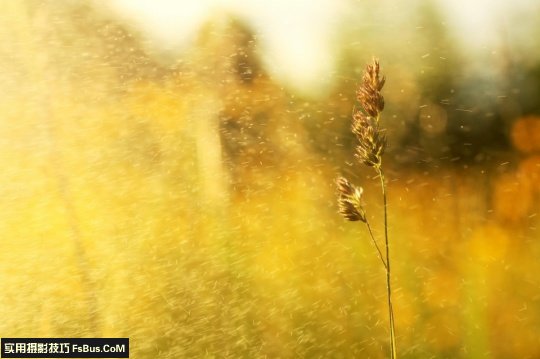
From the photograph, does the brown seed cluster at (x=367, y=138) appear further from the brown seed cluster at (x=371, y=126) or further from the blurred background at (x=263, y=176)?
the blurred background at (x=263, y=176)

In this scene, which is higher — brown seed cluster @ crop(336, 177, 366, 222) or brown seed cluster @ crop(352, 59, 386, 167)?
brown seed cluster @ crop(352, 59, 386, 167)

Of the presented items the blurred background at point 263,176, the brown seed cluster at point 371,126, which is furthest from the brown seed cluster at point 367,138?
the blurred background at point 263,176

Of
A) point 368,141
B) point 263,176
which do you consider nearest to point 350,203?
point 368,141

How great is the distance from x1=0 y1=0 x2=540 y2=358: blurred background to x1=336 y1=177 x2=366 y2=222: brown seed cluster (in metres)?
0.43

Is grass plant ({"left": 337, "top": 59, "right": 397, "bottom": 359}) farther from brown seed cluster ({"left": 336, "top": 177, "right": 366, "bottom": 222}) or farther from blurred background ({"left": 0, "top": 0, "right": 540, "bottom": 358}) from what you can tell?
blurred background ({"left": 0, "top": 0, "right": 540, "bottom": 358})

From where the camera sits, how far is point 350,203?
79cm

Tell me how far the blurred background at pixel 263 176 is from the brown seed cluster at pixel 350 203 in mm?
433

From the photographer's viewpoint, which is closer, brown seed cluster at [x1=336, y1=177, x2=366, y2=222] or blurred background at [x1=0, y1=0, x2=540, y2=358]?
brown seed cluster at [x1=336, y1=177, x2=366, y2=222]

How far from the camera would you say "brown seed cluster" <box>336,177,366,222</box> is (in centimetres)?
78

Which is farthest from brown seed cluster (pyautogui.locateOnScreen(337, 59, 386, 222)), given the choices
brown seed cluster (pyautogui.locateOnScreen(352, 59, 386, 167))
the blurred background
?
the blurred background

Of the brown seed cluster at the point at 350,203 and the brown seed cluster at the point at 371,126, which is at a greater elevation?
the brown seed cluster at the point at 371,126

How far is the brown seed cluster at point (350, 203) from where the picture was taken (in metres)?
0.78

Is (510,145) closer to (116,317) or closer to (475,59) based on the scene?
(475,59)

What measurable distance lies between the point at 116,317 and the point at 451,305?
81cm
